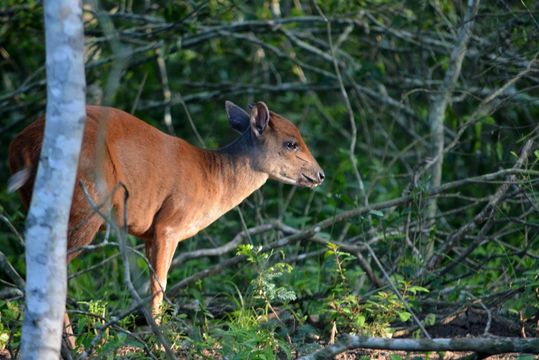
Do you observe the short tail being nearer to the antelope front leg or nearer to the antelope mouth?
the antelope front leg

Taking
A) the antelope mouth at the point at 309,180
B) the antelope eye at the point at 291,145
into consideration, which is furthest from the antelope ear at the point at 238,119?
the antelope mouth at the point at 309,180

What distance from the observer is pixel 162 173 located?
269 inches

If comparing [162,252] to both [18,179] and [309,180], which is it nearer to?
[18,179]

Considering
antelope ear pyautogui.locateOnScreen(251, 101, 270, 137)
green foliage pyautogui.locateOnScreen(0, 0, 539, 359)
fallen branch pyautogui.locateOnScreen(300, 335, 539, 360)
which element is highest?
fallen branch pyautogui.locateOnScreen(300, 335, 539, 360)

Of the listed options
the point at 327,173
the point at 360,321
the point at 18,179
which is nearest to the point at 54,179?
the point at 18,179

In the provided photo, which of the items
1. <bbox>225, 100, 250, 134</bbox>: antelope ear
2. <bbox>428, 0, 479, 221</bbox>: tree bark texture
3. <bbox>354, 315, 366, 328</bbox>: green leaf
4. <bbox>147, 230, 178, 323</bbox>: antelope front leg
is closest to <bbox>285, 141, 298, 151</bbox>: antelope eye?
<bbox>225, 100, 250, 134</bbox>: antelope ear

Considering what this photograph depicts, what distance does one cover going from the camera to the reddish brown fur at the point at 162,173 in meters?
6.07

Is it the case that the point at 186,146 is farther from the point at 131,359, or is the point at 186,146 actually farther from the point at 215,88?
the point at 215,88

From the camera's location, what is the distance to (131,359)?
5.14 m

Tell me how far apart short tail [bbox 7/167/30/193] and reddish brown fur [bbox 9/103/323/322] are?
0.22ft

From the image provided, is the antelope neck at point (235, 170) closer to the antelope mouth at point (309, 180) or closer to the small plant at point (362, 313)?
the antelope mouth at point (309, 180)

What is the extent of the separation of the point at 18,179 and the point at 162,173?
1.34 m

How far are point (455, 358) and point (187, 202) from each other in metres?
2.49

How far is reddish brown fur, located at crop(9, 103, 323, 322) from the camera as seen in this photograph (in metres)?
6.07
